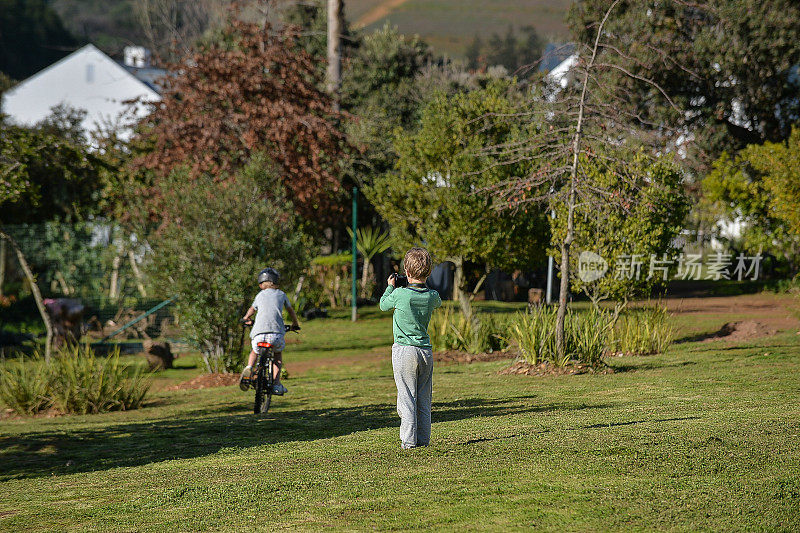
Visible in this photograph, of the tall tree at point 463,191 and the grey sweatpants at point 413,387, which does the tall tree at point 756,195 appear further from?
the grey sweatpants at point 413,387

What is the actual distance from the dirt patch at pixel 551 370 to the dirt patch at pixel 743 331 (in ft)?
14.0

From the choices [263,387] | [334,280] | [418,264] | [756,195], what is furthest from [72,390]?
[756,195]

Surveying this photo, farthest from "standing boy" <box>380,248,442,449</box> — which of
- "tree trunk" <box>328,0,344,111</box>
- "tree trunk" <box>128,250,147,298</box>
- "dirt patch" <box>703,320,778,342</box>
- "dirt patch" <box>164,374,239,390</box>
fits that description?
"tree trunk" <box>328,0,344,111</box>

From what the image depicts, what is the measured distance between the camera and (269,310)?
33.4ft

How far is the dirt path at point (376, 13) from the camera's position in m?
37.9

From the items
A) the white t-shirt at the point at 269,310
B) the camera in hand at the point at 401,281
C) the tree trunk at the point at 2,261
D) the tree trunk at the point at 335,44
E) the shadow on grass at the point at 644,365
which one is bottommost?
the shadow on grass at the point at 644,365

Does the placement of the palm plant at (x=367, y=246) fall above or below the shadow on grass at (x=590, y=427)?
above

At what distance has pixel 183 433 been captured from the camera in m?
9.35

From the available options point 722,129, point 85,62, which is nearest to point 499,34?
point 85,62

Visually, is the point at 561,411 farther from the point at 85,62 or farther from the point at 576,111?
the point at 85,62

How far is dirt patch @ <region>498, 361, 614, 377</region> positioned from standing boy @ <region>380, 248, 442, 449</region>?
583 cm

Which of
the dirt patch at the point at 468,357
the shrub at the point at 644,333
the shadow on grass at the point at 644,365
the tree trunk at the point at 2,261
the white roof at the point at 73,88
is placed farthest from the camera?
the white roof at the point at 73,88

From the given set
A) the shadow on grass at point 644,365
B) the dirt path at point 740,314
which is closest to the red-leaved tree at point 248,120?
the dirt path at point 740,314

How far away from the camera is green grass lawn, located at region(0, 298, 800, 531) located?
512 cm
